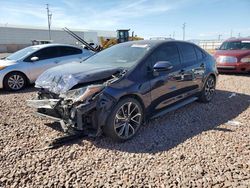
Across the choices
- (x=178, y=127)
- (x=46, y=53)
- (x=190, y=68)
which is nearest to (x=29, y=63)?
(x=46, y=53)

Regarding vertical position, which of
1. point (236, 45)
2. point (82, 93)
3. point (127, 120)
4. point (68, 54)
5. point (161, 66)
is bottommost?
point (127, 120)

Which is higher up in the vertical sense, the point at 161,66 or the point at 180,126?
the point at 161,66

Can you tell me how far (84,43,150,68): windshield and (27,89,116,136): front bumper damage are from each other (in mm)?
901

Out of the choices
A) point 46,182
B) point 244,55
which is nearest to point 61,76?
point 46,182

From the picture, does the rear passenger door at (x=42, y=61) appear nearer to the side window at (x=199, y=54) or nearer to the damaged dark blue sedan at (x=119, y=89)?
the damaged dark blue sedan at (x=119, y=89)

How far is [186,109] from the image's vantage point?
5.16m

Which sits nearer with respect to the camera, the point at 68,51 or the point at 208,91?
the point at 208,91

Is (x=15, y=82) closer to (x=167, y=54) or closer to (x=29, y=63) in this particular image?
(x=29, y=63)

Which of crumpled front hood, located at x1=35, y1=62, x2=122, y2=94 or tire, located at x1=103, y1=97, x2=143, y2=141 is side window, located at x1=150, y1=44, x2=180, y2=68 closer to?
crumpled front hood, located at x1=35, y1=62, x2=122, y2=94

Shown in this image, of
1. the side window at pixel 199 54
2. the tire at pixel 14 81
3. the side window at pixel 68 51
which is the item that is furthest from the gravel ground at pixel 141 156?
the side window at pixel 68 51

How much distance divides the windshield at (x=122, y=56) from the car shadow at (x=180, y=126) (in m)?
1.25

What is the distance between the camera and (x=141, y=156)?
3172 mm

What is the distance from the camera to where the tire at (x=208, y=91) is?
5.52 metres

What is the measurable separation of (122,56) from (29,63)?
4.25 metres
